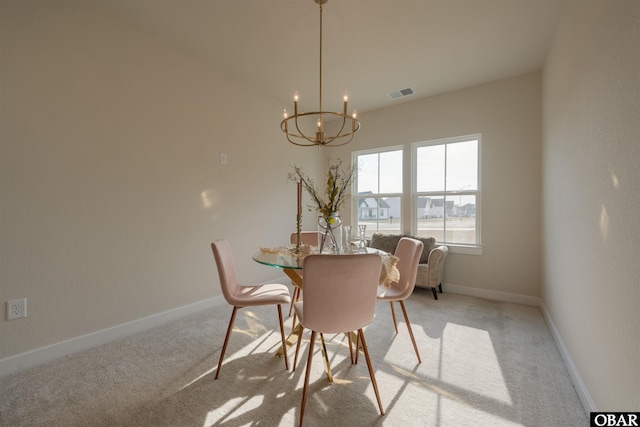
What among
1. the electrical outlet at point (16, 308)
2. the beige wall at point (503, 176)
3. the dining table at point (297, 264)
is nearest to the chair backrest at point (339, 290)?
the dining table at point (297, 264)

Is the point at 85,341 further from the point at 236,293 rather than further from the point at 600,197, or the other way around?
→ the point at 600,197

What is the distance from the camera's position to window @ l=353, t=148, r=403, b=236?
450cm

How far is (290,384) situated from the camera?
73.7 inches

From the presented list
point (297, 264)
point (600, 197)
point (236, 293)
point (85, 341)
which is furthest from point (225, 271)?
point (600, 197)

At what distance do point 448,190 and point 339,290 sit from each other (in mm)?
3092

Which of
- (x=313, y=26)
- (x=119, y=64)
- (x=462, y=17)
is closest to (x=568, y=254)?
(x=462, y=17)

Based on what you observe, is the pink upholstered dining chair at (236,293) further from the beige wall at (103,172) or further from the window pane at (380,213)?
the window pane at (380,213)

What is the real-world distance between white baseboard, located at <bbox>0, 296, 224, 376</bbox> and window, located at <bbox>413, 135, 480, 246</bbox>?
3.28m

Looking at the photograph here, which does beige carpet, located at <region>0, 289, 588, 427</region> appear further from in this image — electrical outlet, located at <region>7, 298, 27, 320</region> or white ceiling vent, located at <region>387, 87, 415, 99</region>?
white ceiling vent, located at <region>387, 87, 415, 99</region>

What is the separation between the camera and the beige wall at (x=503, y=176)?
11.2ft

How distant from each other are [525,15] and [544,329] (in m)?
2.80

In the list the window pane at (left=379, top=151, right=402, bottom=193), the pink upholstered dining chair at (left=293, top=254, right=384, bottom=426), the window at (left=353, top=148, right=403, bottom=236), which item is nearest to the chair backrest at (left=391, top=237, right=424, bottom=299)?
the pink upholstered dining chair at (left=293, top=254, right=384, bottom=426)

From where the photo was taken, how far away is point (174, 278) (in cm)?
302

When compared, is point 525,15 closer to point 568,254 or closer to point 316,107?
point 568,254
